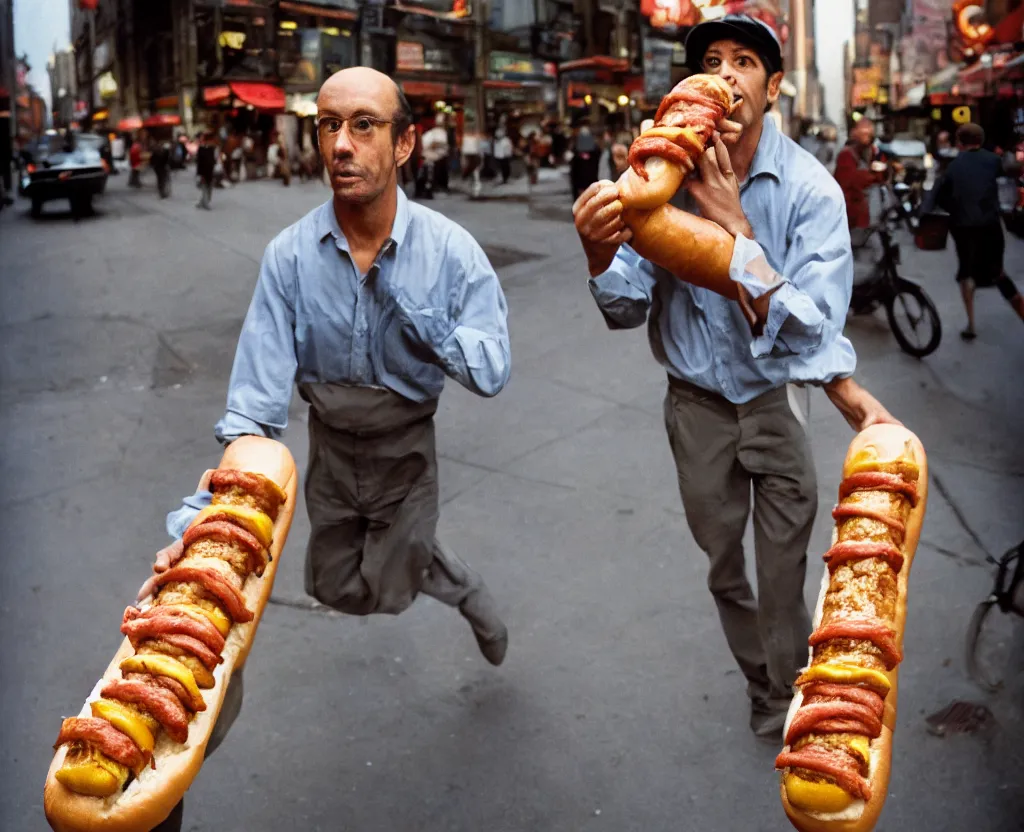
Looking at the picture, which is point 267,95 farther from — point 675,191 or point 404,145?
point 675,191

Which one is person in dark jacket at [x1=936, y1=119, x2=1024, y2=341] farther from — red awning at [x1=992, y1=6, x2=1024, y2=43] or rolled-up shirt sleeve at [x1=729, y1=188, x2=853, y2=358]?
red awning at [x1=992, y1=6, x2=1024, y2=43]

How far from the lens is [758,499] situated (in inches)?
139

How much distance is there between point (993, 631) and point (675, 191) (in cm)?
256

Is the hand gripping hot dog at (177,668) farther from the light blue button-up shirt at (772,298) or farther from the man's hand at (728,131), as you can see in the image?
the man's hand at (728,131)

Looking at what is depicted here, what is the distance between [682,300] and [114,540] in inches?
144

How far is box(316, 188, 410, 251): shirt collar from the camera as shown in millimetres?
3318

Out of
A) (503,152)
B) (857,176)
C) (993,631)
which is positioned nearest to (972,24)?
(503,152)

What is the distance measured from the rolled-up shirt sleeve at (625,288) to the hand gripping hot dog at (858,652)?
85cm

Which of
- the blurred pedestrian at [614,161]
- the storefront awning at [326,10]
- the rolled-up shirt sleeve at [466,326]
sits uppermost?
the storefront awning at [326,10]

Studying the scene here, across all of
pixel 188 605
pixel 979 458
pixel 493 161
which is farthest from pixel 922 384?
pixel 493 161

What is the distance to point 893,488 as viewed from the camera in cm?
261

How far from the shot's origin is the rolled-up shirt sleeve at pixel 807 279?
2.82 m

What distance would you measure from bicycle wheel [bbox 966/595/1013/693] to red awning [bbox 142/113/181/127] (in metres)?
26.9

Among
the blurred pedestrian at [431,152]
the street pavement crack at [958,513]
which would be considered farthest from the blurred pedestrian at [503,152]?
the street pavement crack at [958,513]
